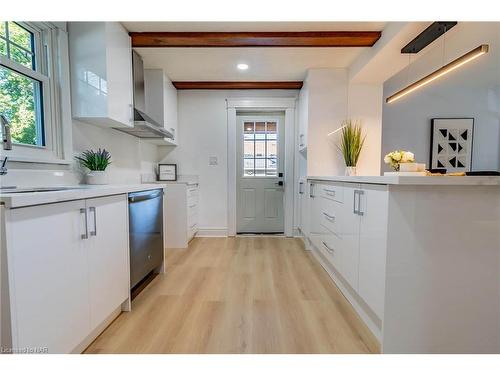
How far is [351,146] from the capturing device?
9.90ft

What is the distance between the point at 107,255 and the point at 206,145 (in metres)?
2.68

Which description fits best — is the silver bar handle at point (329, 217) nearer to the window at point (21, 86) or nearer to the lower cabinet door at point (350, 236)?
the lower cabinet door at point (350, 236)

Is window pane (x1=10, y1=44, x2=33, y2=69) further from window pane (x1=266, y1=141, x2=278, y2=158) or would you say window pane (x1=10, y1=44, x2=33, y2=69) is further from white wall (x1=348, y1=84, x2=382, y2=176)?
white wall (x1=348, y1=84, x2=382, y2=176)

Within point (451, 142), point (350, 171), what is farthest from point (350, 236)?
point (451, 142)

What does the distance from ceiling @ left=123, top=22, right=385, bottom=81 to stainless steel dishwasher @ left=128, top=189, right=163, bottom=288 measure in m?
1.61

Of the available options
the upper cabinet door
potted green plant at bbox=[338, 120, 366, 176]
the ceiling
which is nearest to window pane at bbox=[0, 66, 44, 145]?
the ceiling

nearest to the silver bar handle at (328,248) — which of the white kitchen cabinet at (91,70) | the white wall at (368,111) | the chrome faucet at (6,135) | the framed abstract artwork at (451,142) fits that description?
the white wall at (368,111)

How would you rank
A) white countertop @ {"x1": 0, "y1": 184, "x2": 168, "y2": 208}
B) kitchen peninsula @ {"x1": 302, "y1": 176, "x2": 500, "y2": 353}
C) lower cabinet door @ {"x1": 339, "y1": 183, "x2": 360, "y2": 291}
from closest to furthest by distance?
white countertop @ {"x1": 0, "y1": 184, "x2": 168, "y2": 208}, kitchen peninsula @ {"x1": 302, "y1": 176, "x2": 500, "y2": 353}, lower cabinet door @ {"x1": 339, "y1": 183, "x2": 360, "y2": 291}

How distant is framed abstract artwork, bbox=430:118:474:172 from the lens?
3.76m

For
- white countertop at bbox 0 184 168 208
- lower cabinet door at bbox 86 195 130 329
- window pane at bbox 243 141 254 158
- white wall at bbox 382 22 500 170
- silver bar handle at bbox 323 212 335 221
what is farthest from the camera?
window pane at bbox 243 141 254 158

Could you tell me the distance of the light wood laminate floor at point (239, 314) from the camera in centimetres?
137

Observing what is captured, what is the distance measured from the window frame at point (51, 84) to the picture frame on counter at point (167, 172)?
1827 mm
